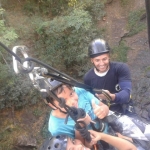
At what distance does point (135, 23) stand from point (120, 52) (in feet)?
5.93

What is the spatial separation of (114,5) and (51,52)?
13.2ft

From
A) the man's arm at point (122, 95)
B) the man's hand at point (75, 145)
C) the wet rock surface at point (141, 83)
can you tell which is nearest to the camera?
the man's hand at point (75, 145)

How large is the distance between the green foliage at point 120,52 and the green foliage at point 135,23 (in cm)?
81

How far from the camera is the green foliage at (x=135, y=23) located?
32.1 feet

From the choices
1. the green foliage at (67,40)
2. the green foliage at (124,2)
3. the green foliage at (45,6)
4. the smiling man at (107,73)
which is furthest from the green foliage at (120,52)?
the smiling man at (107,73)

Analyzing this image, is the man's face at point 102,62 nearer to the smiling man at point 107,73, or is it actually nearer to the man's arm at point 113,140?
the smiling man at point 107,73

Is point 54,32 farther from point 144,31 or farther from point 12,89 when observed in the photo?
point 144,31

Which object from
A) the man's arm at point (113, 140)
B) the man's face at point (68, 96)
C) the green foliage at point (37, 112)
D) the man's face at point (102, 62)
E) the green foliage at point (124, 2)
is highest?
the green foliage at point (124, 2)

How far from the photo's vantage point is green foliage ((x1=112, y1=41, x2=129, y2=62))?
8.88 metres

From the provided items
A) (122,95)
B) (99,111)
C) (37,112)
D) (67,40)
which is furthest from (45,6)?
(99,111)

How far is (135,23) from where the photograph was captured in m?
10.1

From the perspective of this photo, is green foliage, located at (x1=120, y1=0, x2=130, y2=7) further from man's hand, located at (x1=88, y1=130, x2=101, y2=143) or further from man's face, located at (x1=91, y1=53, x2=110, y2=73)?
man's hand, located at (x1=88, y1=130, x2=101, y2=143)

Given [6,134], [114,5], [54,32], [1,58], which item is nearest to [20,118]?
[6,134]

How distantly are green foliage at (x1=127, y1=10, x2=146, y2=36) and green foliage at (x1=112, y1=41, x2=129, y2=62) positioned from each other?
808mm
